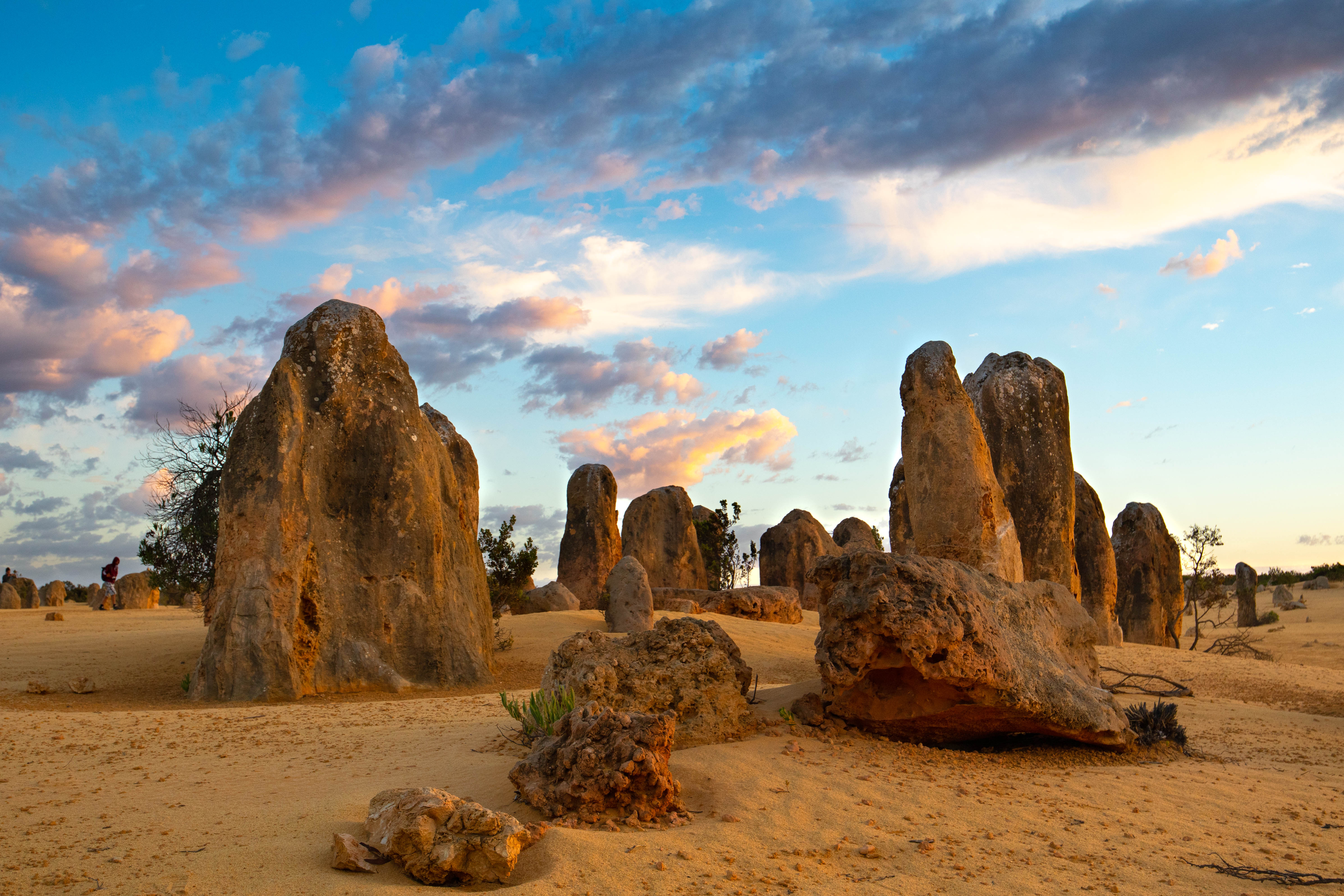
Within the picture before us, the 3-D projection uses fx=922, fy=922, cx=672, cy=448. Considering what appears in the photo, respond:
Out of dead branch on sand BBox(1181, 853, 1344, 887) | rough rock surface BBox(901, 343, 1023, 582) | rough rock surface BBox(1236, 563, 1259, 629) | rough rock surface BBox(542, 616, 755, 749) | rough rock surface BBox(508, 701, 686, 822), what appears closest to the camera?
dead branch on sand BBox(1181, 853, 1344, 887)

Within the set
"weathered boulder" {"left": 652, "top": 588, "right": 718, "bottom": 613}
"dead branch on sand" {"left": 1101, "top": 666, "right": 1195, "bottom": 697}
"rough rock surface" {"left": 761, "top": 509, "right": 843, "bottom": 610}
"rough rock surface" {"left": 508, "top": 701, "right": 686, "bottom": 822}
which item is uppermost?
"rough rock surface" {"left": 761, "top": 509, "right": 843, "bottom": 610}

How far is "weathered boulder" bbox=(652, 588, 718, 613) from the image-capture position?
2077 centimetres

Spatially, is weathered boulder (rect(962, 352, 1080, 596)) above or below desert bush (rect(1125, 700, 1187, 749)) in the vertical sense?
above

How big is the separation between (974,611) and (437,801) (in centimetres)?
366

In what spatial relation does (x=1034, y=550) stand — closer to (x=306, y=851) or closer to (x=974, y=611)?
(x=974, y=611)

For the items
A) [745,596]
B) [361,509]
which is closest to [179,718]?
[361,509]

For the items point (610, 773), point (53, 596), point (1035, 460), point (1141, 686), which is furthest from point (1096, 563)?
point (53, 596)

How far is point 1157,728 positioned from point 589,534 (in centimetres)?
2376

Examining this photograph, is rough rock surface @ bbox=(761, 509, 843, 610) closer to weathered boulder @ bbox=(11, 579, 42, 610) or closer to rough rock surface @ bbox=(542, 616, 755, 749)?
rough rock surface @ bbox=(542, 616, 755, 749)

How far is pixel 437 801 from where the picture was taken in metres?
3.92

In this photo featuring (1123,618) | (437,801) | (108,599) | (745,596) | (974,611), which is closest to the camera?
(437,801)

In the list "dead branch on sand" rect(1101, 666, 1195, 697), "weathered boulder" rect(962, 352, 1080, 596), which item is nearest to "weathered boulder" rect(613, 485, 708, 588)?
"weathered boulder" rect(962, 352, 1080, 596)

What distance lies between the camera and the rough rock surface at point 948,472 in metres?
13.5

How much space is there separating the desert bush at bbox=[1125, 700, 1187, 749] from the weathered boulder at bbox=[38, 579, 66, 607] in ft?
118
